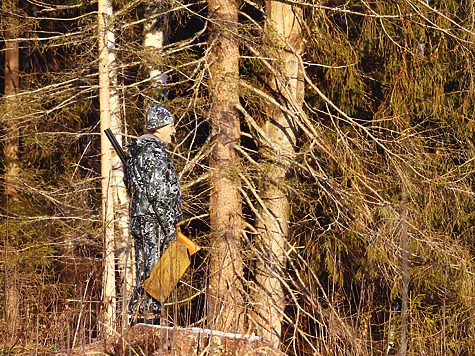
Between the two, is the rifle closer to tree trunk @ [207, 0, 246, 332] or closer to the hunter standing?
the hunter standing

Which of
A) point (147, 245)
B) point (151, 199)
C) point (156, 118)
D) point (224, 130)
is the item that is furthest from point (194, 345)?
point (224, 130)

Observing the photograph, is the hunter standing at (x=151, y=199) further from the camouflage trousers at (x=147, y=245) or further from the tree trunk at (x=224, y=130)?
the tree trunk at (x=224, y=130)

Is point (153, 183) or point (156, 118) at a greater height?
point (156, 118)

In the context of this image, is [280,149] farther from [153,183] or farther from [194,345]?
[194,345]

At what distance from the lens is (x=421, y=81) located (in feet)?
32.1

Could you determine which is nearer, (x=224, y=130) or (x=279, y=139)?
(x=224, y=130)

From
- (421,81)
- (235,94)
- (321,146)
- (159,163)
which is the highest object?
(421,81)

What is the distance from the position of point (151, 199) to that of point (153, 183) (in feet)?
0.46

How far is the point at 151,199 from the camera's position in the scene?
450cm

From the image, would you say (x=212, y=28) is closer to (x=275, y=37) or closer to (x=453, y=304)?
(x=275, y=37)

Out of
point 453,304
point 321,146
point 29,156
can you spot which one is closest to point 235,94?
point 321,146

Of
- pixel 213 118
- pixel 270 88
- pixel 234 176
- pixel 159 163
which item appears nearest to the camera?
pixel 159 163

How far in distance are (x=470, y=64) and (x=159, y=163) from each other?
659 cm

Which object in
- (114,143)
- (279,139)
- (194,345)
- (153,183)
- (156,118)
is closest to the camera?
(194,345)
